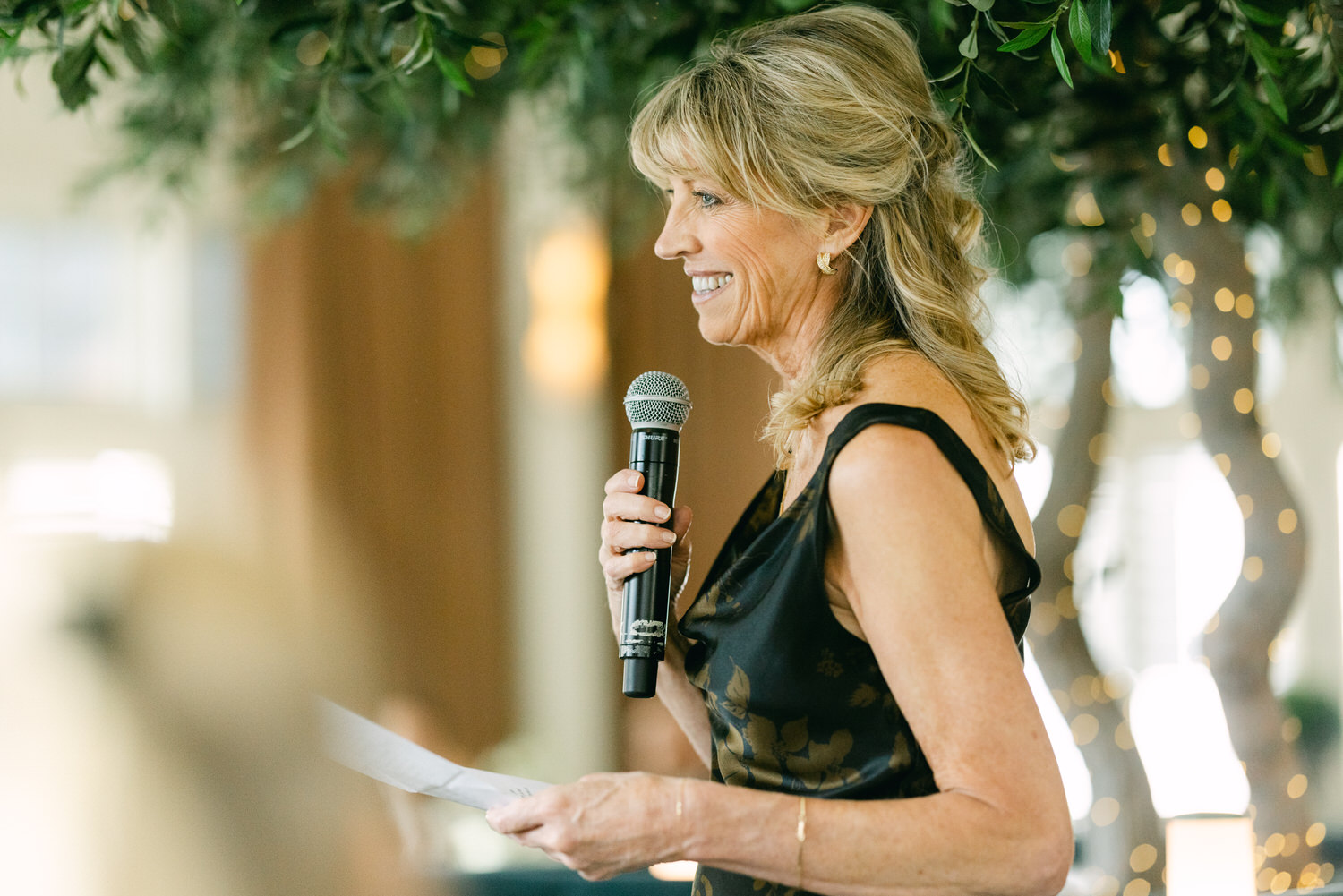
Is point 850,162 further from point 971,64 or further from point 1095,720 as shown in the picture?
point 1095,720

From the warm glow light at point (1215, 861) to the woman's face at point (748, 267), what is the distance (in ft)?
5.91

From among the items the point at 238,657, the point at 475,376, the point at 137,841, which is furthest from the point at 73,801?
the point at 475,376

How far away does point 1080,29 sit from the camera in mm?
1130

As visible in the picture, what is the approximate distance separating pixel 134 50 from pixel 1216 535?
7.56m

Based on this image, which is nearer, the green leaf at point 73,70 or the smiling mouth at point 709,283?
the smiling mouth at point 709,283

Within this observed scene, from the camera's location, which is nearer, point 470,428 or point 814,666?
point 814,666

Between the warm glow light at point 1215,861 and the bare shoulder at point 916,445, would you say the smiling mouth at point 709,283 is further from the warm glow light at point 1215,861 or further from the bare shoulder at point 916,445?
the warm glow light at point 1215,861

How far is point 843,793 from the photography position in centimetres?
115

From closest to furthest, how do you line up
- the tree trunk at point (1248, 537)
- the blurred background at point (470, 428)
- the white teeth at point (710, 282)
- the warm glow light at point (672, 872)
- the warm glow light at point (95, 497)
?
the white teeth at point (710, 282) → the blurred background at point (470, 428) → the tree trunk at point (1248, 537) → the warm glow light at point (672, 872) → the warm glow light at point (95, 497)

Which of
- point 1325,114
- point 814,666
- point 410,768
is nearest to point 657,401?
point 814,666

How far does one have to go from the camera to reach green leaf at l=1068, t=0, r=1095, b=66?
1.12 metres

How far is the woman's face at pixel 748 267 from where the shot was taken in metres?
1.31

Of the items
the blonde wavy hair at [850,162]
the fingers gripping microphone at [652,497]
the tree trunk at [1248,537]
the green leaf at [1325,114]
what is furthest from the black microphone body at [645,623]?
the tree trunk at [1248,537]

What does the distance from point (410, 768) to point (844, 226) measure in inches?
29.9
